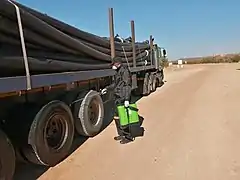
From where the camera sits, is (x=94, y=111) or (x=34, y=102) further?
(x=94, y=111)

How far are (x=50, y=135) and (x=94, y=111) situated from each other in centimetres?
211

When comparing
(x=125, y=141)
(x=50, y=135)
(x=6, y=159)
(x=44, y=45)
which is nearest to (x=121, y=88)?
(x=125, y=141)

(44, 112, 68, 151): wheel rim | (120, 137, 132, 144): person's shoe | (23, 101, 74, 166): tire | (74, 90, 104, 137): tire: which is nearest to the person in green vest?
(120, 137, 132, 144): person's shoe

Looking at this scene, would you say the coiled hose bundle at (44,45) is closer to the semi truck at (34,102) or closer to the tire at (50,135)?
the semi truck at (34,102)

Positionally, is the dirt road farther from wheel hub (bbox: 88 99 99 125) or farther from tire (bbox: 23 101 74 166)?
wheel hub (bbox: 88 99 99 125)

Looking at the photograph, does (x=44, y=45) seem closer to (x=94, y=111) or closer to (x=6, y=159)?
(x=6, y=159)

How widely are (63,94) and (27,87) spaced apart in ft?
5.64

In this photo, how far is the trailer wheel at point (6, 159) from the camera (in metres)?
4.11

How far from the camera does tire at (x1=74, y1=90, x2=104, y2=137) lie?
664 cm

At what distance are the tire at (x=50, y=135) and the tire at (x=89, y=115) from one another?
1.91ft

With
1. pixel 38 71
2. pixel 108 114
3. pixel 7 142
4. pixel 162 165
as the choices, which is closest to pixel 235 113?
pixel 108 114

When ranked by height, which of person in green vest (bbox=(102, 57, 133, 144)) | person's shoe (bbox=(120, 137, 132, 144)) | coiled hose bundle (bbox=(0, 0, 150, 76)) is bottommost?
person's shoe (bbox=(120, 137, 132, 144))

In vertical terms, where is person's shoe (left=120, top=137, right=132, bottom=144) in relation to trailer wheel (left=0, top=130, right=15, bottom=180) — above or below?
below

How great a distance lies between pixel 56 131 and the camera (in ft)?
18.7
